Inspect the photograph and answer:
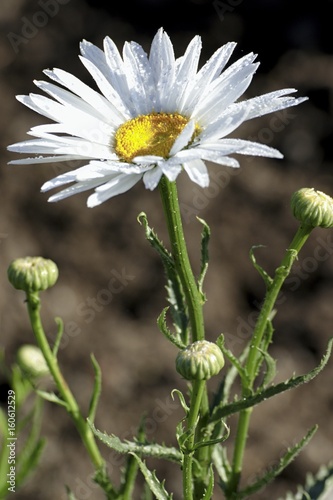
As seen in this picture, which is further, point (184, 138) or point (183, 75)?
point (183, 75)

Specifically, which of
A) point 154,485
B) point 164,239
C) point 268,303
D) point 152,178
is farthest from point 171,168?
point 164,239

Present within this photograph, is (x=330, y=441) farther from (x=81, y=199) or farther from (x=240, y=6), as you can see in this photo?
(x=240, y=6)

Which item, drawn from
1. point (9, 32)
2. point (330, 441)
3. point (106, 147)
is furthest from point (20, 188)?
point (106, 147)

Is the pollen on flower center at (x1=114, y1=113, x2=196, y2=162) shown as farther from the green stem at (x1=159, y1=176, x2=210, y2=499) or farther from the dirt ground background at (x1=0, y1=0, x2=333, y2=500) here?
the dirt ground background at (x1=0, y1=0, x2=333, y2=500)

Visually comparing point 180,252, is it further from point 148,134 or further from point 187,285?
point 148,134

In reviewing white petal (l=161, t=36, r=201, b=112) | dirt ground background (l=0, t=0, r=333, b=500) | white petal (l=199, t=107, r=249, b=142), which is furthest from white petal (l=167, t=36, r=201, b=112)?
dirt ground background (l=0, t=0, r=333, b=500)
